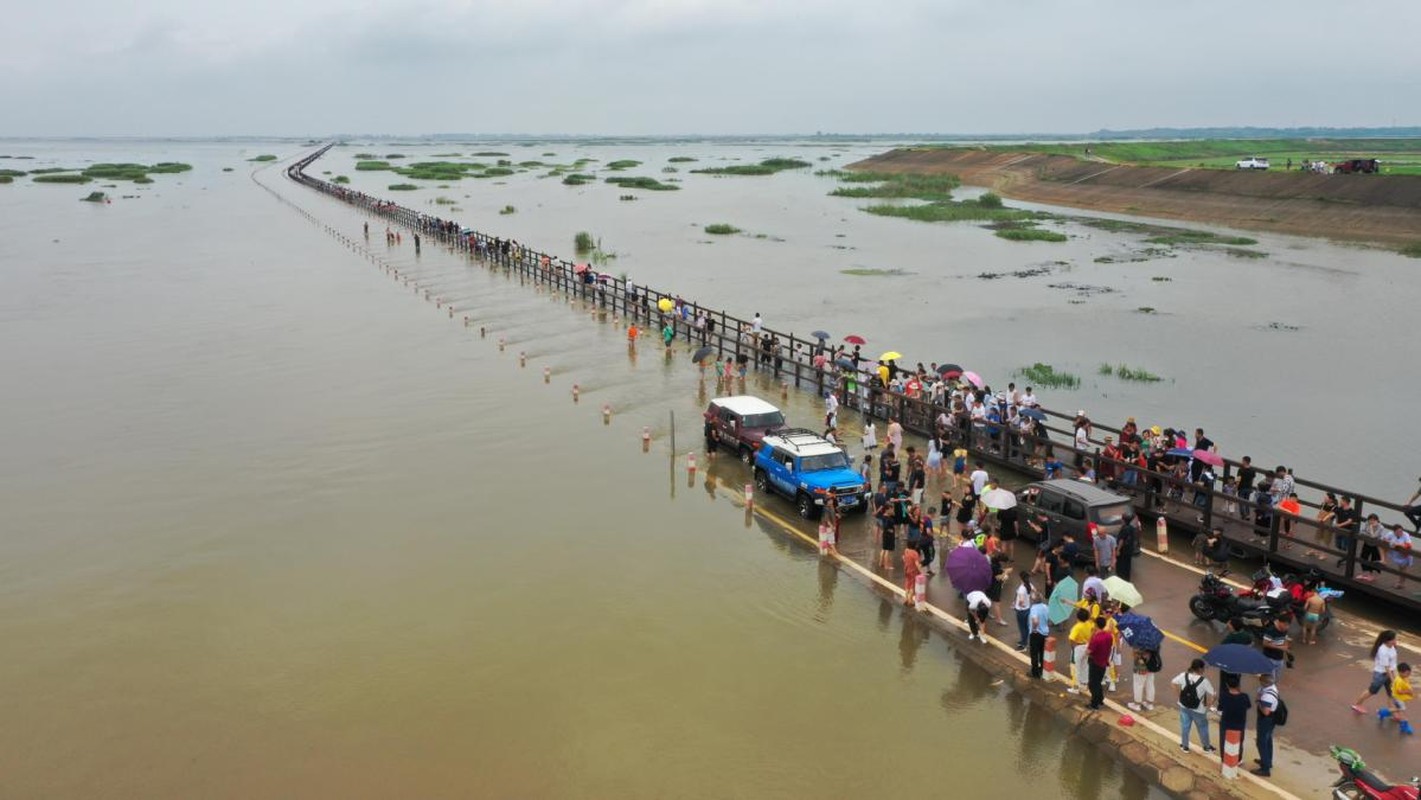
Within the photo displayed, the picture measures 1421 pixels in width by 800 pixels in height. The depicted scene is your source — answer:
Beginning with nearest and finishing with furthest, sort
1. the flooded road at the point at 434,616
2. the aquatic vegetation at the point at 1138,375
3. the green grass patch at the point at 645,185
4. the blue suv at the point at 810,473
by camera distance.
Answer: the flooded road at the point at 434,616 → the blue suv at the point at 810,473 → the aquatic vegetation at the point at 1138,375 → the green grass patch at the point at 645,185

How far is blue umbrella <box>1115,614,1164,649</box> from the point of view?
12547mm

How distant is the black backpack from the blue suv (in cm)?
841

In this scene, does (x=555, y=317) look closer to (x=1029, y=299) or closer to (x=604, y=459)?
(x=604, y=459)

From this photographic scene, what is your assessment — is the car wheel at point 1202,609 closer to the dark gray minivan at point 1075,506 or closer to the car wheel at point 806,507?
the dark gray minivan at point 1075,506

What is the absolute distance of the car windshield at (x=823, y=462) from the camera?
20.3m

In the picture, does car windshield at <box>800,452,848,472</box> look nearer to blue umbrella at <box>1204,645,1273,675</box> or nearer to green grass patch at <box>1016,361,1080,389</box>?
blue umbrella at <box>1204,645,1273,675</box>

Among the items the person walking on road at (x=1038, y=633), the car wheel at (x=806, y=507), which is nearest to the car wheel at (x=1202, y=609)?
the person walking on road at (x=1038, y=633)

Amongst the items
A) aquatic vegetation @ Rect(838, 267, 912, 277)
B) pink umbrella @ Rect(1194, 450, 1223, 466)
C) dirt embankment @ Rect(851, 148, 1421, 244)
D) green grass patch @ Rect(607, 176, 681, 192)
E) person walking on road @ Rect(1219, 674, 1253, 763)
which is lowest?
person walking on road @ Rect(1219, 674, 1253, 763)

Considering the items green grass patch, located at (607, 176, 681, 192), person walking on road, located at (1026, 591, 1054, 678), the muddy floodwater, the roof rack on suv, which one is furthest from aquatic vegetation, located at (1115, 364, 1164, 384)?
green grass patch, located at (607, 176, 681, 192)

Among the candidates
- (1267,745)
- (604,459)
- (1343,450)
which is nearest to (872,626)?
(1267,745)

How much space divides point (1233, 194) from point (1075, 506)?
276 feet

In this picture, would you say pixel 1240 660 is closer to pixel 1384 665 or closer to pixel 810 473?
pixel 1384 665

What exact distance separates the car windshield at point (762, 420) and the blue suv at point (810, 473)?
200 centimetres

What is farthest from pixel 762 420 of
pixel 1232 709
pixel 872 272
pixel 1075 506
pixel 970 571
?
pixel 872 272
